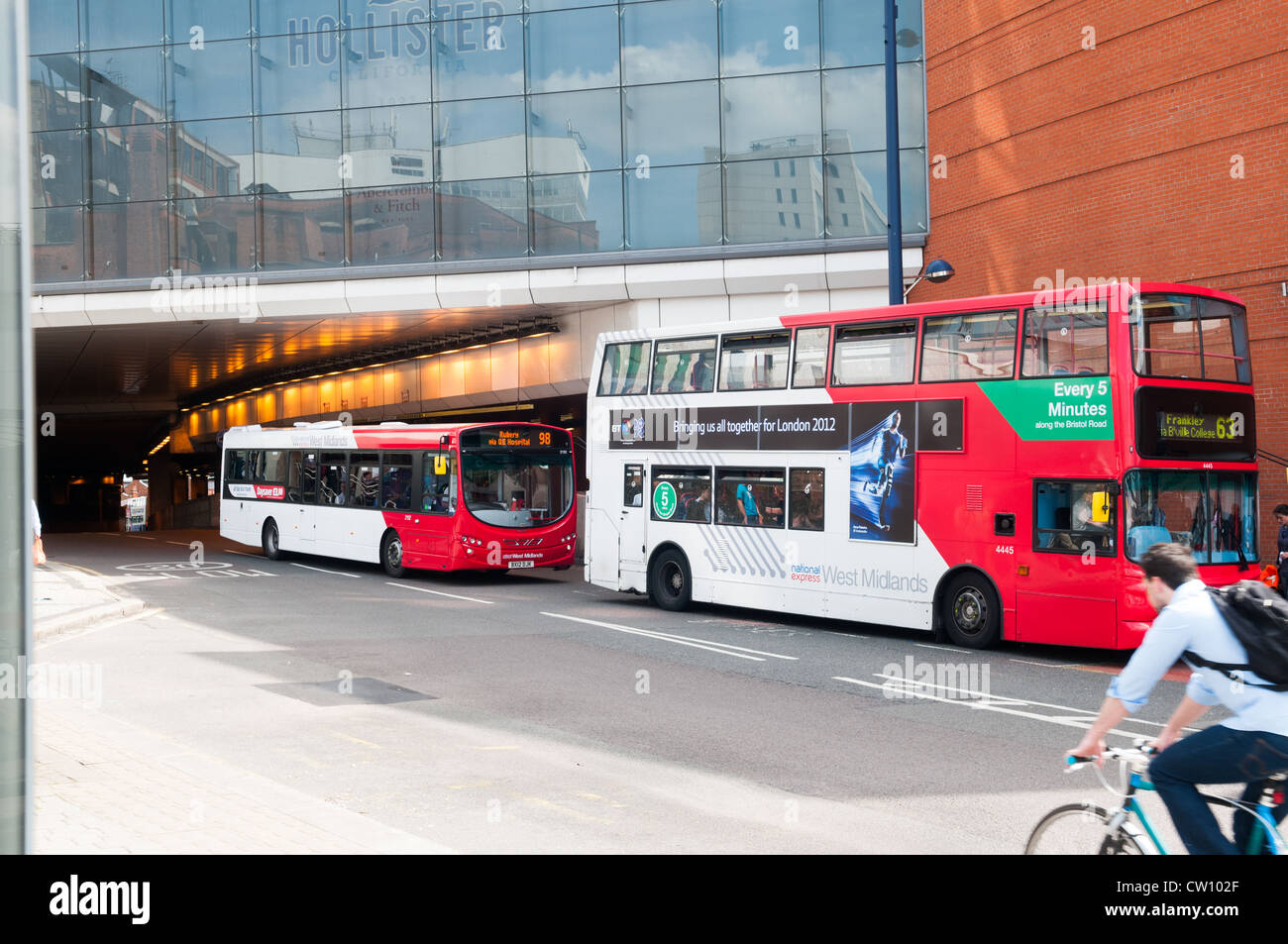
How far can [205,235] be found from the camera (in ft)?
96.0

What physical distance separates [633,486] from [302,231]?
43.9 ft

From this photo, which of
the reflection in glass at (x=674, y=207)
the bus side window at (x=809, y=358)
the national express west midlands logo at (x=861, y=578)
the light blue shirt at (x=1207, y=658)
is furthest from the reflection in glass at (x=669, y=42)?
the light blue shirt at (x=1207, y=658)

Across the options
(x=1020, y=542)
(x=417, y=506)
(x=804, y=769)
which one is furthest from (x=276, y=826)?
(x=417, y=506)

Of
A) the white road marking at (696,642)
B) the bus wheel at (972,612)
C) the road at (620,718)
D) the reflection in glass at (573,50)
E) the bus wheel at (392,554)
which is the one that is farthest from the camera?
the reflection in glass at (573,50)

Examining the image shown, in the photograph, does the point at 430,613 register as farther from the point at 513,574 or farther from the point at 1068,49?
the point at 1068,49

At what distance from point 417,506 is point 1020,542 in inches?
512

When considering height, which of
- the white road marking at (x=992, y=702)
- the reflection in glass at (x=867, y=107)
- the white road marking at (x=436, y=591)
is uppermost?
the reflection in glass at (x=867, y=107)

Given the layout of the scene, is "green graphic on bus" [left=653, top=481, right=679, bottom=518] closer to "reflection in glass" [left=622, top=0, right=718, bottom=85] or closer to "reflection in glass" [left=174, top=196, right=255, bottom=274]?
"reflection in glass" [left=622, top=0, right=718, bottom=85]

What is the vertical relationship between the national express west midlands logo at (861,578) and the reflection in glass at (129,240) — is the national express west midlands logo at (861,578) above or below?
below

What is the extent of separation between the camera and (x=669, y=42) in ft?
88.8

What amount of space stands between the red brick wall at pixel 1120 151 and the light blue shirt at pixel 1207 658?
14.6m

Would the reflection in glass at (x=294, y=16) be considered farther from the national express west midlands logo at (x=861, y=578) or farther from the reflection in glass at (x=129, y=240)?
the national express west midlands logo at (x=861, y=578)

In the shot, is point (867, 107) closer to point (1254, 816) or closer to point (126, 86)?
point (126, 86)

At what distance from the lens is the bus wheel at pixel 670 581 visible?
18.7 metres
